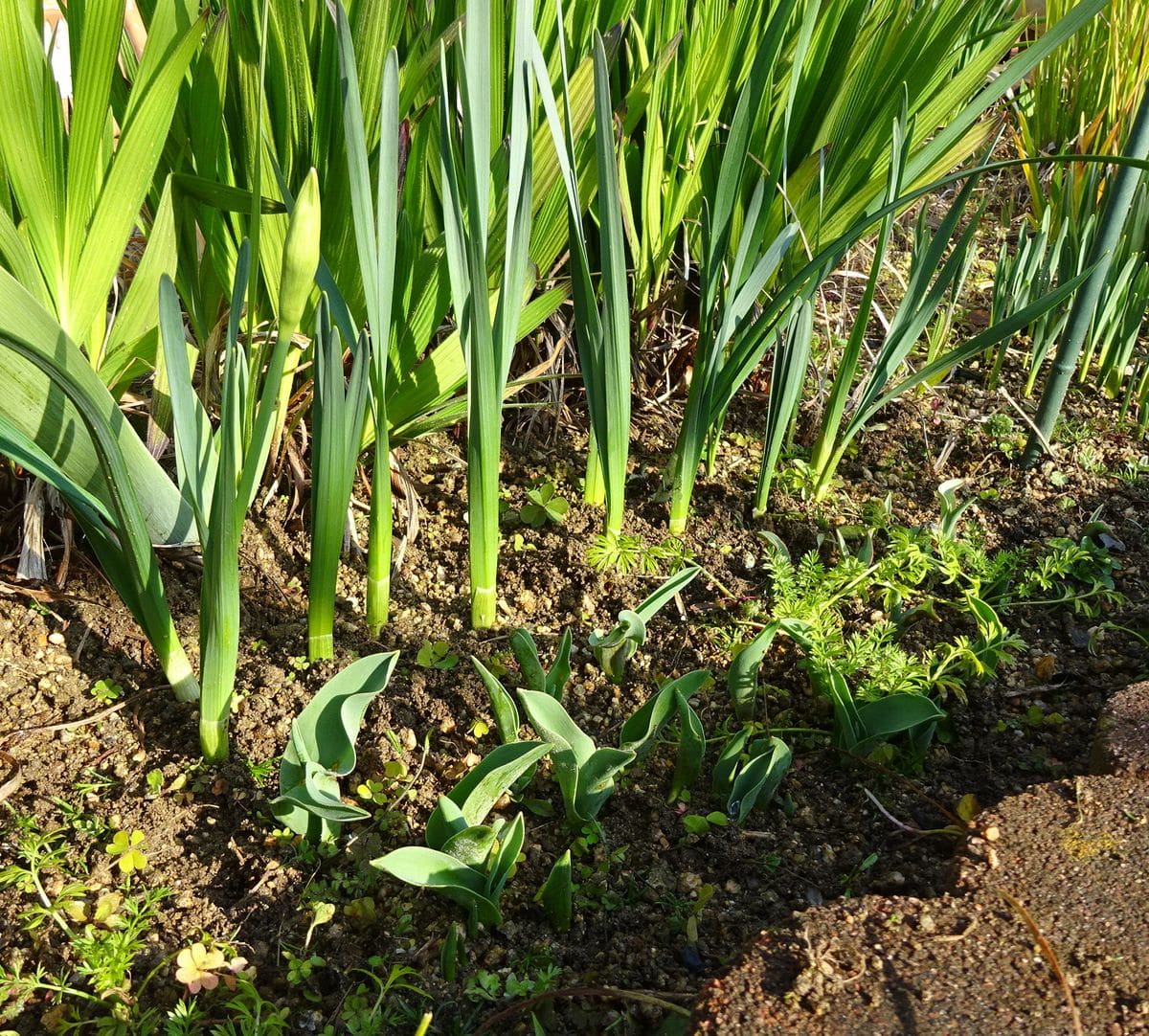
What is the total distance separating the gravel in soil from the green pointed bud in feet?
1.96

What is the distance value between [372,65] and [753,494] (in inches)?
37.5

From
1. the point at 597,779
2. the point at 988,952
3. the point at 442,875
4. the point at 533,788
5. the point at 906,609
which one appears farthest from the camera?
the point at 906,609

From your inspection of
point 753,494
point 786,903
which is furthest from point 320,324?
point 753,494

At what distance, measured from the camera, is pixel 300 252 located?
2.94ft

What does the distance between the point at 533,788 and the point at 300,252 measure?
0.73 meters

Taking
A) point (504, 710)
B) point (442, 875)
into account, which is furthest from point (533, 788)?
point (442, 875)

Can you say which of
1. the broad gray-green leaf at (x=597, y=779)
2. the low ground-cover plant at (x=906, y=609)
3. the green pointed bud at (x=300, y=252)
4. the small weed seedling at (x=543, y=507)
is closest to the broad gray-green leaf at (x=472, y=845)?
the broad gray-green leaf at (x=597, y=779)

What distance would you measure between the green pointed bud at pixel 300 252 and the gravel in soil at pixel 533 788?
1.96 feet

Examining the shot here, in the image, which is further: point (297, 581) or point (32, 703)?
point (297, 581)

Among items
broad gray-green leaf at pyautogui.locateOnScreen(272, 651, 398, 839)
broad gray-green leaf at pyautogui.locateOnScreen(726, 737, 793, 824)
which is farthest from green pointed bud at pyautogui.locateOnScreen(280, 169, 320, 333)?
broad gray-green leaf at pyautogui.locateOnScreen(726, 737, 793, 824)

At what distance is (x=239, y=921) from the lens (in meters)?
1.10

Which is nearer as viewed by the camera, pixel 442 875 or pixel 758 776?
pixel 442 875

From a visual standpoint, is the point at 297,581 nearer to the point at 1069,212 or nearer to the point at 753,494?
the point at 753,494

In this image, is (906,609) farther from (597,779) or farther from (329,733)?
(329,733)
